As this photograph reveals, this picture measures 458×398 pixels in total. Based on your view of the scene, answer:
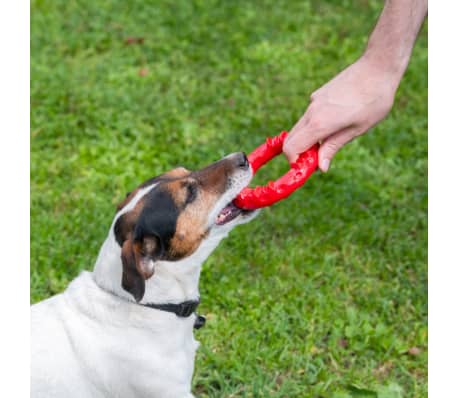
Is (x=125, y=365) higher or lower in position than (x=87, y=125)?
lower

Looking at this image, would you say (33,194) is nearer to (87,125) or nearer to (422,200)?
(87,125)

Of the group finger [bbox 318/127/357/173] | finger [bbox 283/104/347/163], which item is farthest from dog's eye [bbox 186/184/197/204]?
finger [bbox 318/127/357/173]

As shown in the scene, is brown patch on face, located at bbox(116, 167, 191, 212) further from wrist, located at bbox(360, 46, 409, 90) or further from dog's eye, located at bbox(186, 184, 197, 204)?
wrist, located at bbox(360, 46, 409, 90)

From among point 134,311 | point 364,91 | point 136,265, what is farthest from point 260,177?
point 136,265

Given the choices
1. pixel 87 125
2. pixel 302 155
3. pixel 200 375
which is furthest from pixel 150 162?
pixel 302 155

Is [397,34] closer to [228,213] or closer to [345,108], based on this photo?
[345,108]

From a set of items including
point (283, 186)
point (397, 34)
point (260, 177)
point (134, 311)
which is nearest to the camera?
point (134, 311)

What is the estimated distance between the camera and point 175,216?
3.36m

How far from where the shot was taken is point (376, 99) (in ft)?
11.0

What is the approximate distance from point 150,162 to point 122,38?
2501 mm

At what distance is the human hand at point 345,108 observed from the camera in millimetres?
3326

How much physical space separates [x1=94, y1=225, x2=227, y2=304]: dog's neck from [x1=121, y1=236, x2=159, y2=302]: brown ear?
133 millimetres

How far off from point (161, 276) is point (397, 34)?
1731 mm

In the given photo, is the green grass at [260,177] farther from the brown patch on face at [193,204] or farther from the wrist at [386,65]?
the wrist at [386,65]
